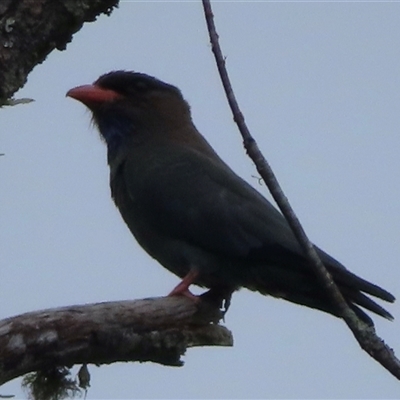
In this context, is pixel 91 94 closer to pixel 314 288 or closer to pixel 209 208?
pixel 209 208

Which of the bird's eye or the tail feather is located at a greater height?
the bird's eye

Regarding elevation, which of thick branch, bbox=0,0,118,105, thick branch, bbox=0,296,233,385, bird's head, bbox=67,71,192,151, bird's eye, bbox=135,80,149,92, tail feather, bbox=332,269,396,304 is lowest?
thick branch, bbox=0,296,233,385

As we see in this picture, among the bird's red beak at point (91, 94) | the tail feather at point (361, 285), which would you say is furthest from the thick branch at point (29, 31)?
the bird's red beak at point (91, 94)

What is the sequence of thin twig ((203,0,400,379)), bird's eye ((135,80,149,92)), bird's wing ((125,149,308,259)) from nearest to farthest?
thin twig ((203,0,400,379))
bird's wing ((125,149,308,259))
bird's eye ((135,80,149,92))

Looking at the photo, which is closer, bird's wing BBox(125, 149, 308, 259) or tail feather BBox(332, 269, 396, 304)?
tail feather BBox(332, 269, 396, 304)

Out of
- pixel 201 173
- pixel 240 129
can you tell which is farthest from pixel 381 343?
pixel 201 173

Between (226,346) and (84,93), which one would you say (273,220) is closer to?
(226,346)

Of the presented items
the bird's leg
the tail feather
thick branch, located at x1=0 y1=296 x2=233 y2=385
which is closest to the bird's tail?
the tail feather

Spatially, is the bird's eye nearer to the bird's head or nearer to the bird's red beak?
the bird's head
